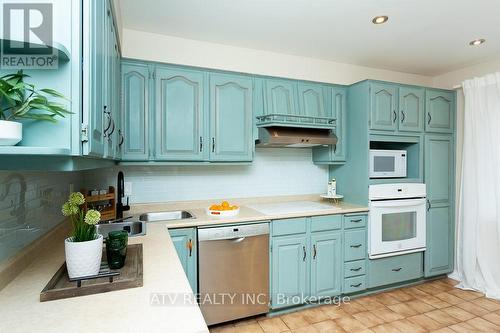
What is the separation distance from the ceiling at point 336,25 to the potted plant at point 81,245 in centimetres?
171

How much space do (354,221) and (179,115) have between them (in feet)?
6.49

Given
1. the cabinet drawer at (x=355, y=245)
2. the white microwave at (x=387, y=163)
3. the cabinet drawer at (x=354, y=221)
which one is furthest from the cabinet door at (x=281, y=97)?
the cabinet drawer at (x=355, y=245)

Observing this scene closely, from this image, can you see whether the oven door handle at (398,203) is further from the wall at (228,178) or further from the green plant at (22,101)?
the green plant at (22,101)

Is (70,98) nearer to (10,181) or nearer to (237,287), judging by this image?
(10,181)

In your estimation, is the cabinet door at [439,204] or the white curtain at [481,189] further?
the cabinet door at [439,204]

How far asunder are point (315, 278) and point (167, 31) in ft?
8.88

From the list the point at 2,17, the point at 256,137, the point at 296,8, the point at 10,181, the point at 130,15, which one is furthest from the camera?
the point at 256,137

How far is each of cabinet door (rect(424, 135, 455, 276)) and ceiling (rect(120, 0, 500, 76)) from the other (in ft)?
3.39

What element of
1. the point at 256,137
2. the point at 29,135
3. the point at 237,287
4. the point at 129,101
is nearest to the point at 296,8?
the point at 256,137

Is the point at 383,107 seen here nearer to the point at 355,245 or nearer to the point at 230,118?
the point at 355,245

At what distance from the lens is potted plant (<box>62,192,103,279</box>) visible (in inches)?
41.3

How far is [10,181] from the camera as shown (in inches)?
42.9

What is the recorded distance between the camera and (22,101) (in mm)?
722

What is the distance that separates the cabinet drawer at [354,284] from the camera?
2.67 meters
